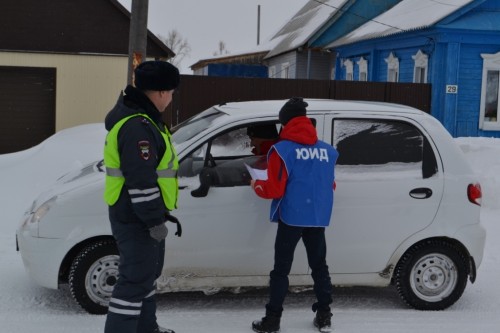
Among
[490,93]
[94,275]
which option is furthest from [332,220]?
[490,93]

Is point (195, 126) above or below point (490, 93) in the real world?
below

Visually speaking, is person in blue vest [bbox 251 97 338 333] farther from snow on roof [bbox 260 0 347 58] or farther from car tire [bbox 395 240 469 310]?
snow on roof [bbox 260 0 347 58]

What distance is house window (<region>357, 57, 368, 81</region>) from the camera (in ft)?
78.7

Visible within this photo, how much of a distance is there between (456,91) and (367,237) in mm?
13194

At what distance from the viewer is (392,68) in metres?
21.7

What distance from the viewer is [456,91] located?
17.9m

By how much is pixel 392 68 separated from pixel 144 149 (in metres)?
18.6

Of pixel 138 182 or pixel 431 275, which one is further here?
pixel 431 275

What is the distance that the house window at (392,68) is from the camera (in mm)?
21384

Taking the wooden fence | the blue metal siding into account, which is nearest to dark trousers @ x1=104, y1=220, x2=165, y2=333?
the wooden fence

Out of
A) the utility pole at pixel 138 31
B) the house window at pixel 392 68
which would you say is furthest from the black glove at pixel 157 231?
the house window at pixel 392 68

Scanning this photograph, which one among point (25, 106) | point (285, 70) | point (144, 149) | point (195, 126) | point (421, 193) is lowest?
point (421, 193)

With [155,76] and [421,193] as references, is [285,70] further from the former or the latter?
[155,76]

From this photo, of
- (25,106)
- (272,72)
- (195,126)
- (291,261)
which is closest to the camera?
(291,261)
